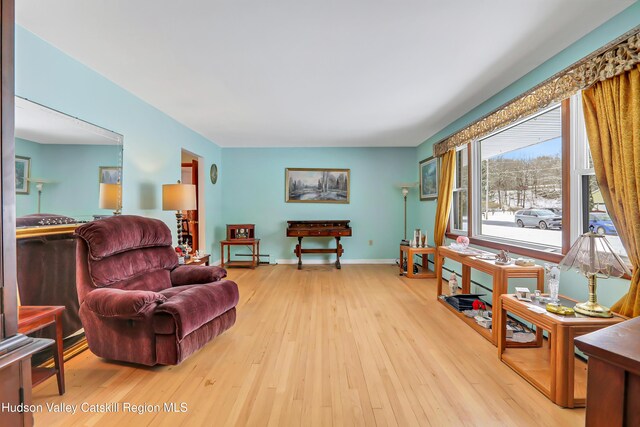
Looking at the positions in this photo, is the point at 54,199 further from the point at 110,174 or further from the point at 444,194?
the point at 444,194

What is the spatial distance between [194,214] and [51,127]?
342 cm

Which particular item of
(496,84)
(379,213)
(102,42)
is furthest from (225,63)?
(379,213)

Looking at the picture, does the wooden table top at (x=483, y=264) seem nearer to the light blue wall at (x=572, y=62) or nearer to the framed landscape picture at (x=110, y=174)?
the light blue wall at (x=572, y=62)

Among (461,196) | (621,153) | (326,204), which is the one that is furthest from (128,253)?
(461,196)

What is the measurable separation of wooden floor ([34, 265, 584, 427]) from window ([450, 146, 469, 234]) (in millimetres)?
1693

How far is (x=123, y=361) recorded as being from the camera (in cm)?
207

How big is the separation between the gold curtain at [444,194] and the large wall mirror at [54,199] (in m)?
4.31

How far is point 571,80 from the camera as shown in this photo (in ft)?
6.62

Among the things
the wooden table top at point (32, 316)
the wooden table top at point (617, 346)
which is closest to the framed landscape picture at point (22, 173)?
the wooden table top at point (32, 316)

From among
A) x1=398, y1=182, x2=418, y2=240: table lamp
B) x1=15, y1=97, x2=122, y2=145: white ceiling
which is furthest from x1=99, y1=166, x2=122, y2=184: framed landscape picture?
x1=398, y1=182, x2=418, y2=240: table lamp

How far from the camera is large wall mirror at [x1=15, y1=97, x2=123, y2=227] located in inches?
74.7

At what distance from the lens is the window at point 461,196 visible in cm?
390

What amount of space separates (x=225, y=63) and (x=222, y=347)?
8.14ft

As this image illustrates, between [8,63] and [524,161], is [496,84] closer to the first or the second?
[524,161]
